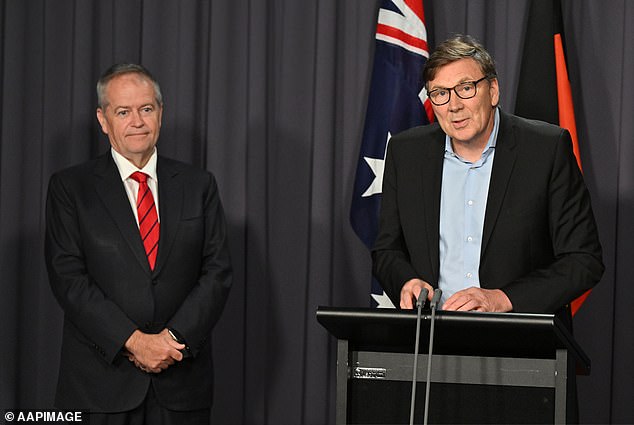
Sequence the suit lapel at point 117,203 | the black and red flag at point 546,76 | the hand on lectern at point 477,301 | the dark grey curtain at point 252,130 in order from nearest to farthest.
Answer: the hand on lectern at point 477,301, the suit lapel at point 117,203, the black and red flag at point 546,76, the dark grey curtain at point 252,130

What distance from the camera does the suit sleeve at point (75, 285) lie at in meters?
3.47

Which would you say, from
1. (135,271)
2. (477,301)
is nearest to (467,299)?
(477,301)

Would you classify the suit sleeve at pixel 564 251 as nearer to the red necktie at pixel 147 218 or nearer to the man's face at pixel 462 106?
the man's face at pixel 462 106

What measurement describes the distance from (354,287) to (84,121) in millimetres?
1594

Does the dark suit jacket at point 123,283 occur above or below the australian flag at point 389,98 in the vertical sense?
below

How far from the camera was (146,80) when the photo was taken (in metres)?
3.78

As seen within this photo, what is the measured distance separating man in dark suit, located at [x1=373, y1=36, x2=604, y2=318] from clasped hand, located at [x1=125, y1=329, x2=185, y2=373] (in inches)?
34.2

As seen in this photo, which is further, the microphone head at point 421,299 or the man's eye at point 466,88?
the man's eye at point 466,88

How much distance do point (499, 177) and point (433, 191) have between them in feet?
0.65

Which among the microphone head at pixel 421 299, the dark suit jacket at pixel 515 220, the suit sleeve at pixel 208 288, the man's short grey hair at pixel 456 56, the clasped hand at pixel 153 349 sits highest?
the man's short grey hair at pixel 456 56

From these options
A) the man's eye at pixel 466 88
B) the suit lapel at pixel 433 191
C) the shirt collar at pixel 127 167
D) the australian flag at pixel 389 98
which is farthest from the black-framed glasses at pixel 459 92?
the australian flag at pixel 389 98

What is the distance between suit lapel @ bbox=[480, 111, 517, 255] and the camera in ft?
9.55

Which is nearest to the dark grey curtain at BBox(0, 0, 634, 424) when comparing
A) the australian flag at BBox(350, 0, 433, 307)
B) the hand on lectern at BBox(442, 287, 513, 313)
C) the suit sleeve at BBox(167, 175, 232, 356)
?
the australian flag at BBox(350, 0, 433, 307)

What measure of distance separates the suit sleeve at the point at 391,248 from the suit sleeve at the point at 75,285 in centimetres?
99
